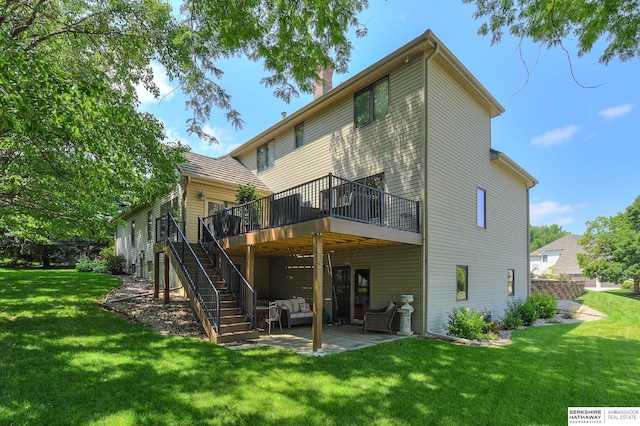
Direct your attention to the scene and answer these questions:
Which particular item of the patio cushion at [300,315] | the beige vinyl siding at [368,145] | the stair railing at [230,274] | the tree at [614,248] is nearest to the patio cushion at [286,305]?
the patio cushion at [300,315]

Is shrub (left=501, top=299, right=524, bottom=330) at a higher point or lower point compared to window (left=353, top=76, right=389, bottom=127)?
lower

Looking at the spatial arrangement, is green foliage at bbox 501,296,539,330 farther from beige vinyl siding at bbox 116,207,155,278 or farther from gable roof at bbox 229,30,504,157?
beige vinyl siding at bbox 116,207,155,278

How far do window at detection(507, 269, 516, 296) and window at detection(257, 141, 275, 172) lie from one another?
436 inches

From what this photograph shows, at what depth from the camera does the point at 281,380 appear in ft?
18.7

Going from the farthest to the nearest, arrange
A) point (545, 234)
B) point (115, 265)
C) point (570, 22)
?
1. point (545, 234)
2. point (115, 265)
3. point (570, 22)

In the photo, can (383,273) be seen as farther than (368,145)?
No

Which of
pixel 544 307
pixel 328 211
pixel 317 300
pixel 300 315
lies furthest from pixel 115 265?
pixel 544 307

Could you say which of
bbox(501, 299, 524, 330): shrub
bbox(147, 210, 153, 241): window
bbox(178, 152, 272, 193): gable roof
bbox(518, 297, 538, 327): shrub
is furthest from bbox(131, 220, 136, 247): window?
bbox(518, 297, 538, 327): shrub

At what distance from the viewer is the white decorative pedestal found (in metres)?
9.50

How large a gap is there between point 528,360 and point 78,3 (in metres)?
13.5

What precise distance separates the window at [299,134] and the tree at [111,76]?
5125 mm

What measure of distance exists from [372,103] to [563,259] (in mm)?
43669

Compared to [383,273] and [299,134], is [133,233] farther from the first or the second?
[383,273]

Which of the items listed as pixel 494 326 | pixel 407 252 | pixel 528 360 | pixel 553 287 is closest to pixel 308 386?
pixel 528 360
